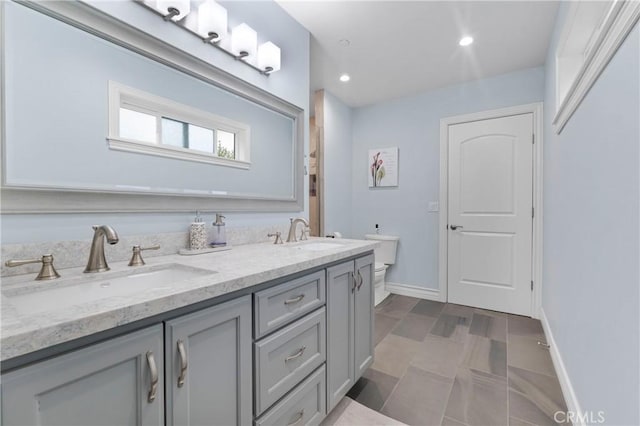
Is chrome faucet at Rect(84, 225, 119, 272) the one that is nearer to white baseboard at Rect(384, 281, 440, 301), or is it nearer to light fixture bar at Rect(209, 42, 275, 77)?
light fixture bar at Rect(209, 42, 275, 77)

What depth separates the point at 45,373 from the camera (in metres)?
0.52

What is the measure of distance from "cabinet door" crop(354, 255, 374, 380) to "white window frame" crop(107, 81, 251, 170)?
37.9 inches

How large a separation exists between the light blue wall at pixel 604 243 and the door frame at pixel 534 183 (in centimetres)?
104

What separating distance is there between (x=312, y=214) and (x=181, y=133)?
196 cm

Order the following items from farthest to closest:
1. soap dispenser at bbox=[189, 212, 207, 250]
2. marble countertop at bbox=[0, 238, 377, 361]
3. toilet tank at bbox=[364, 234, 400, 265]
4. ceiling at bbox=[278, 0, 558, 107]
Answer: toilet tank at bbox=[364, 234, 400, 265], ceiling at bbox=[278, 0, 558, 107], soap dispenser at bbox=[189, 212, 207, 250], marble countertop at bbox=[0, 238, 377, 361]

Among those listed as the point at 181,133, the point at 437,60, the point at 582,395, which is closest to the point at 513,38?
the point at 437,60

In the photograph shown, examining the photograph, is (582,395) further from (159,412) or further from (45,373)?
(45,373)

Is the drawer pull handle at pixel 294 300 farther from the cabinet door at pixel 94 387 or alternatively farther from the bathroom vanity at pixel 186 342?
the cabinet door at pixel 94 387

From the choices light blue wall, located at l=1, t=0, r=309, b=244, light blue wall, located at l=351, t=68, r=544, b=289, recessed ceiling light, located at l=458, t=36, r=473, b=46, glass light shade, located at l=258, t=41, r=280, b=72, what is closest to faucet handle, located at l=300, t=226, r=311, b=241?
light blue wall, located at l=1, t=0, r=309, b=244

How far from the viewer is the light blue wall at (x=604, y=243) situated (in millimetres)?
788

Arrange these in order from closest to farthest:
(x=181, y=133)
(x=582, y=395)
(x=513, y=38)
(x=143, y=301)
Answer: (x=143, y=301)
(x=582, y=395)
(x=181, y=133)
(x=513, y=38)

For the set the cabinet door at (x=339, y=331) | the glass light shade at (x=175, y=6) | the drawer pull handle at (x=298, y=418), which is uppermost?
the glass light shade at (x=175, y=6)

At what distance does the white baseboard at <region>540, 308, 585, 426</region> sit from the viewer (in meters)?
1.30

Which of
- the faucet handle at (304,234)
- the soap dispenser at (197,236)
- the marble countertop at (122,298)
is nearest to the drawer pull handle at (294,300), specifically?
the marble countertop at (122,298)
